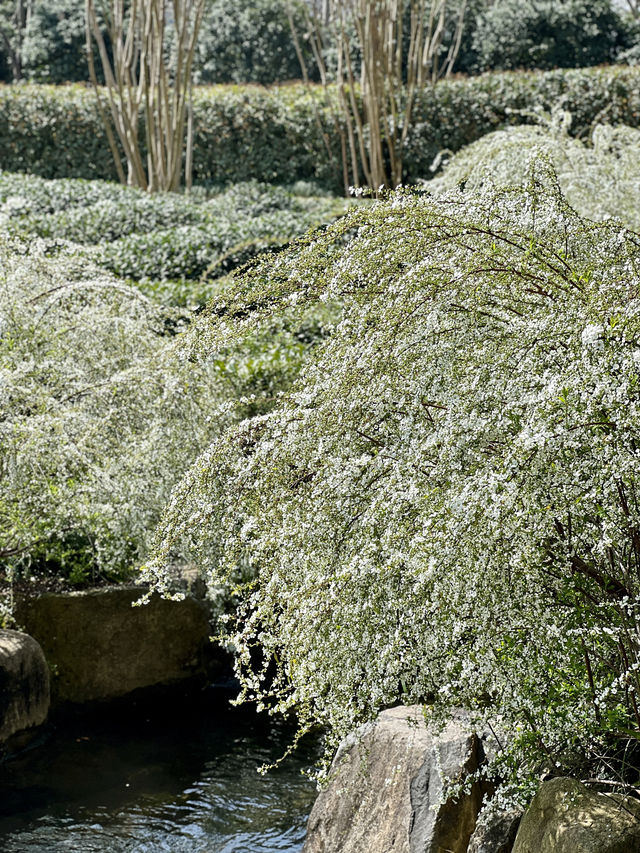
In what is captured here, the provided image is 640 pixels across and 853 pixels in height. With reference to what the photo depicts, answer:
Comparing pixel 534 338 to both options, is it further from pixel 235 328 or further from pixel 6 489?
pixel 6 489

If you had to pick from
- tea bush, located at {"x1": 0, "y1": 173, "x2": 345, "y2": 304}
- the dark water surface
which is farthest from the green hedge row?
the dark water surface

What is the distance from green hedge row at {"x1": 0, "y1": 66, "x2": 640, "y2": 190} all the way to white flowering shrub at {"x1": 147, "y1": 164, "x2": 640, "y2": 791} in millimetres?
14082

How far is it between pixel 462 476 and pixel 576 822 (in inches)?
40.2

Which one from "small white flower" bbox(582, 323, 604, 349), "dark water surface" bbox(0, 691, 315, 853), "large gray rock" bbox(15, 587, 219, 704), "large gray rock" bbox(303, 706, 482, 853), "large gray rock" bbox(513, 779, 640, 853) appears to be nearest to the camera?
"small white flower" bbox(582, 323, 604, 349)

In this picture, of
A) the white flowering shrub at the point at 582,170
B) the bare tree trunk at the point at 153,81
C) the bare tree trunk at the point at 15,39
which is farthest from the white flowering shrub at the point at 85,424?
the bare tree trunk at the point at 15,39

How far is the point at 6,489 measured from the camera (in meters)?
4.89

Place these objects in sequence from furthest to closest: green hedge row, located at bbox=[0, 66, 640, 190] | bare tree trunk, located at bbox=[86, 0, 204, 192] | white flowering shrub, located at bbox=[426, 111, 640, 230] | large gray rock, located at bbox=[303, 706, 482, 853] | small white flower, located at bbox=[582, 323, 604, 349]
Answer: green hedge row, located at bbox=[0, 66, 640, 190], bare tree trunk, located at bbox=[86, 0, 204, 192], white flowering shrub, located at bbox=[426, 111, 640, 230], large gray rock, located at bbox=[303, 706, 482, 853], small white flower, located at bbox=[582, 323, 604, 349]

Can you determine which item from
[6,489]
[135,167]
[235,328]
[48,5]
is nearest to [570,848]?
[235,328]

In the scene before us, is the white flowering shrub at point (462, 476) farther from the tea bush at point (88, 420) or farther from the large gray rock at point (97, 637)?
the large gray rock at point (97, 637)

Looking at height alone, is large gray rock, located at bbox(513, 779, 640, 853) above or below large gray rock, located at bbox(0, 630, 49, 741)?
above

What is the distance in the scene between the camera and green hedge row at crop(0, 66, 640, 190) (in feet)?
54.4

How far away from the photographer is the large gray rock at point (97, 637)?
5.43 meters

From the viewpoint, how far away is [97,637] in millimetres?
5438

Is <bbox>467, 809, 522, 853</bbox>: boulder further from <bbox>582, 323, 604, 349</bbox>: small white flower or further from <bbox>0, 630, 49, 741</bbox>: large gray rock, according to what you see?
<bbox>0, 630, 49, 741</bbox>: large gray rock
